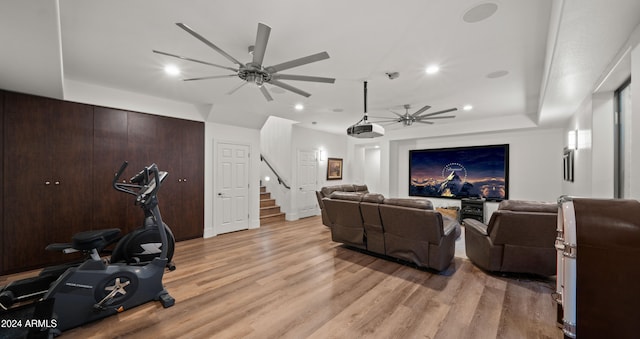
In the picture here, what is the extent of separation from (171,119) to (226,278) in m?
3.20

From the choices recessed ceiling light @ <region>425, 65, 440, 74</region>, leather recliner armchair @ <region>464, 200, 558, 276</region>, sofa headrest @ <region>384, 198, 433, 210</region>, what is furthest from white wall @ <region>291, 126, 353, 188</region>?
leather recliner armchair @ <region>464, 200, 558, 276</region>

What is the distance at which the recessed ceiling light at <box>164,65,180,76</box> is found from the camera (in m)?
3.04

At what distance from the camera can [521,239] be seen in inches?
111

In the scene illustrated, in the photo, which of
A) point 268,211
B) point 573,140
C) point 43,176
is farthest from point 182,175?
point 573,140

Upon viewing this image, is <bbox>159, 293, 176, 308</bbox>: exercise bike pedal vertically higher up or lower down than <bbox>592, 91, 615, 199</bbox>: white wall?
lower down

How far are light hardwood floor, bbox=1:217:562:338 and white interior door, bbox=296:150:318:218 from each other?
3274 mm

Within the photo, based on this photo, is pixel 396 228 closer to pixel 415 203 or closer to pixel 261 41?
pixel 415 203

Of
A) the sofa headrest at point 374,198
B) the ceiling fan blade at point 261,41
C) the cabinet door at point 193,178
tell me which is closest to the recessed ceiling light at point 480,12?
the ceiling fan blade at point 261,41

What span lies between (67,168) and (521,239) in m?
6.23

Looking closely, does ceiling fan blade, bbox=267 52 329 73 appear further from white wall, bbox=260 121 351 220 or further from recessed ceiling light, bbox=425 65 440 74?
white wall, bbox=260 121 351 220

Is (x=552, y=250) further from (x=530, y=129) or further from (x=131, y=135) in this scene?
(x=131, y=135)

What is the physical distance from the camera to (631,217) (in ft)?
3.59

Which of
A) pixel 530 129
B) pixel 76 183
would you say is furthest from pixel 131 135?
pixel 530 129

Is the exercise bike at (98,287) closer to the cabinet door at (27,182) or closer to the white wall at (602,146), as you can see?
the cabinet door at (27,182)
